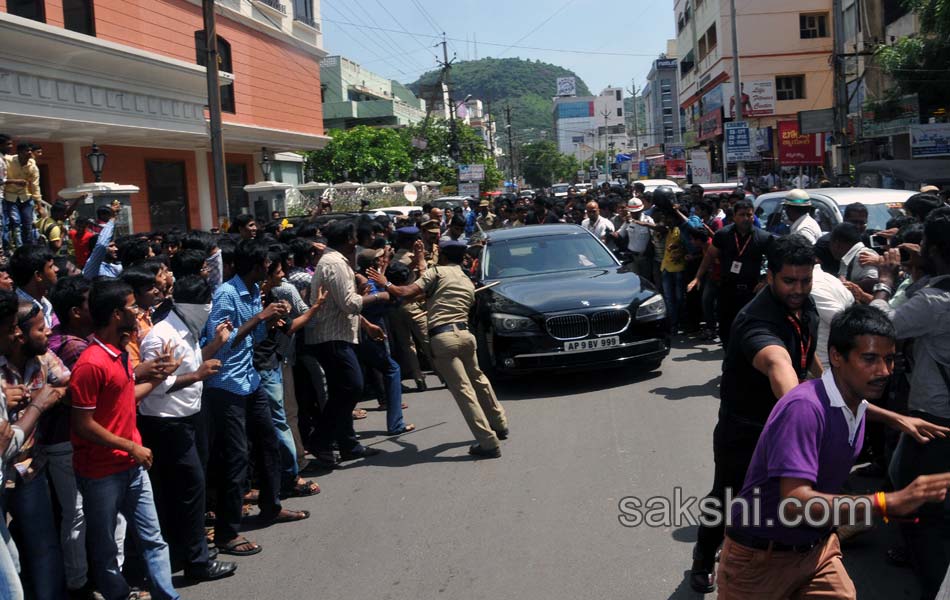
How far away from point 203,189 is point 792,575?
26.1 meters

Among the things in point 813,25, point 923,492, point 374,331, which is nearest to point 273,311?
point 374,331

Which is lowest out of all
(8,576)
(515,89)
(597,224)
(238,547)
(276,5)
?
(238,547)

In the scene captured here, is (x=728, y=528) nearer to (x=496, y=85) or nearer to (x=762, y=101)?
(x=762, y=101)

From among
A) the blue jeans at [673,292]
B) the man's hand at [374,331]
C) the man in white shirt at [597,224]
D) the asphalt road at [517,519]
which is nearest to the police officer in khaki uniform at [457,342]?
the asphalt road at [517,519]

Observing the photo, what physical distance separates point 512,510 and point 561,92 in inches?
7120

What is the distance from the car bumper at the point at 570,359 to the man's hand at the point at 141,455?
5.01 metres

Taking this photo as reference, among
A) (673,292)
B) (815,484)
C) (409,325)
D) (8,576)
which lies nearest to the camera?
(815,484)

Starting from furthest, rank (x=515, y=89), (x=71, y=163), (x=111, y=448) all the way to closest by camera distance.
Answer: (x=515, y=89) → (x=71, y=163) → (x=111, y=448)

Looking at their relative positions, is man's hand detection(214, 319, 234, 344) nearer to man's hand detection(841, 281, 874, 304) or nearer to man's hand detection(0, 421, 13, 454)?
man's hand detection(0, 421, 13, 454)

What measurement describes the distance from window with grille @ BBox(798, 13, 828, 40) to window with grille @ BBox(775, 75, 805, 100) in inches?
88.1

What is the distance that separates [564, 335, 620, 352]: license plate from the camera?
8914mm

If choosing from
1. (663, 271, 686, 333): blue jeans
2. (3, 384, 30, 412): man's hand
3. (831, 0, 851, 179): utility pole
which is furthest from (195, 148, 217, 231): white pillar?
(3, 384, 30, 412): man's hand

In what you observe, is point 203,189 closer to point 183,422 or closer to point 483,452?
point 483,452

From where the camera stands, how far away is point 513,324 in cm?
904
